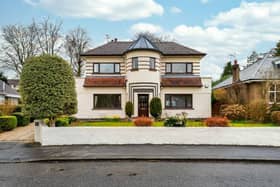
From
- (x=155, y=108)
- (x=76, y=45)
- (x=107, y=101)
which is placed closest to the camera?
(x=155, y=108)

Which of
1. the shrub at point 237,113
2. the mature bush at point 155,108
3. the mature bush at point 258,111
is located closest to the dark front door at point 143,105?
the mature bush at point 155,108

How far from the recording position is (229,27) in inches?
840

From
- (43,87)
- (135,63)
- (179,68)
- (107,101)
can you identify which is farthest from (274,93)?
(43,87)

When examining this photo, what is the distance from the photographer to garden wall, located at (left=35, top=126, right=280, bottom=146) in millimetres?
10984

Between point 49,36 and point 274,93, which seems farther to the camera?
point 49,36

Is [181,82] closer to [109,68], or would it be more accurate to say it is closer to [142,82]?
[142,82]

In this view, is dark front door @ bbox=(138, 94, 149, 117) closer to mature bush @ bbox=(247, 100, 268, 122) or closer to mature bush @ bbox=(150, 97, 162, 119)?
mature bush @ bbox=(150, 97, 162, 119)

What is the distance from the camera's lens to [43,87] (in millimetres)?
11164

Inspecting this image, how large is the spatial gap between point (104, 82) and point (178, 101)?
23.7ft

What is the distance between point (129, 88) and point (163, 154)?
527 inches

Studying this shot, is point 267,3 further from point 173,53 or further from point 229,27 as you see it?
point 173,53

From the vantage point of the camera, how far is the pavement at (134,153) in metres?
8.50

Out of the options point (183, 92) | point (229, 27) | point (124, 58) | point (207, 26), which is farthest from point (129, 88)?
point (229, 27)

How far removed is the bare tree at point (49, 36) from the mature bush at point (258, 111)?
1176 inches
